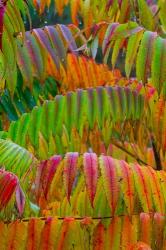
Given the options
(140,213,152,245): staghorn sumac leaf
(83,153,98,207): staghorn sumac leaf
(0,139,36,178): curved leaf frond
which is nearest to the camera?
(83,153,98,207): staghorn sumac leaf

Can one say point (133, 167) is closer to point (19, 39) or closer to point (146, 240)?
point (146, 240)

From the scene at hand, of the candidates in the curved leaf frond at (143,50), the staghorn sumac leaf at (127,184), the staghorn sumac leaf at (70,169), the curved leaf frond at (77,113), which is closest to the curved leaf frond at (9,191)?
the staghorn sumac leaf at (70,169)

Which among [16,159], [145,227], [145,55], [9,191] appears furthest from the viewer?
[145,55]

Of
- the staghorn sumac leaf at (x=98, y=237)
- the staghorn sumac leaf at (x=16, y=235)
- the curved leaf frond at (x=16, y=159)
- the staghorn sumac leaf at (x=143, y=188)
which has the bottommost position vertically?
the staghorn sumac leaf at (x=98, y=237)

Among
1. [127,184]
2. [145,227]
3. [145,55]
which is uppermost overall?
[145,55]

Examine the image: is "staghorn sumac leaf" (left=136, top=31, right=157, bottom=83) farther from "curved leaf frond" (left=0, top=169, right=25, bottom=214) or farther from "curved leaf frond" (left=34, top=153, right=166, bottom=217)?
"curved leaf frond" (left=0, top=169, right=25, bottom=214)

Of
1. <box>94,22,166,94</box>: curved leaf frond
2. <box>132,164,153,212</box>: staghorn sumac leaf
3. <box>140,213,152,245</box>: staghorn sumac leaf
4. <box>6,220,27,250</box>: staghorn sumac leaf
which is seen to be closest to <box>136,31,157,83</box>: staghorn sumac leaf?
<box>94,22,166,94</box>: curved leaf frond

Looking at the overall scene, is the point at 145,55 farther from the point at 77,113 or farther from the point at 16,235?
the point at 16,235

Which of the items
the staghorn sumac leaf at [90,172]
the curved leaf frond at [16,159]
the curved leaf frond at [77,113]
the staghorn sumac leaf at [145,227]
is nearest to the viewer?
the staghorn sumac leaf at [90,172]

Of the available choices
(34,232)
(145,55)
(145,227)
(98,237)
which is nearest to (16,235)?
(34,232)

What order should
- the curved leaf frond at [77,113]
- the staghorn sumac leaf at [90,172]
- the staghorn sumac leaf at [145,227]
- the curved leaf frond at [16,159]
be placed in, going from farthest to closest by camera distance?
the curved leaf frond at [77,113]
the curved leaf frond at [16,159]
the staghorn sumac leaf at [145,227]
the staghorn sumac leaf at [90,172]

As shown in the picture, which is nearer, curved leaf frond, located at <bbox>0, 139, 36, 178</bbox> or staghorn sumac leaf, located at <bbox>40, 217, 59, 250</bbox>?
staghorn sumac leaf, located at <bbox>40, 217, 59, 250</bbox>

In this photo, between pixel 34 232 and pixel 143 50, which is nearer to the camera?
pixel 34 232

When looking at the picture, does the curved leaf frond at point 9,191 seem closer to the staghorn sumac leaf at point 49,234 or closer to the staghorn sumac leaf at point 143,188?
the staghorn sumac leaf at point 49,234
